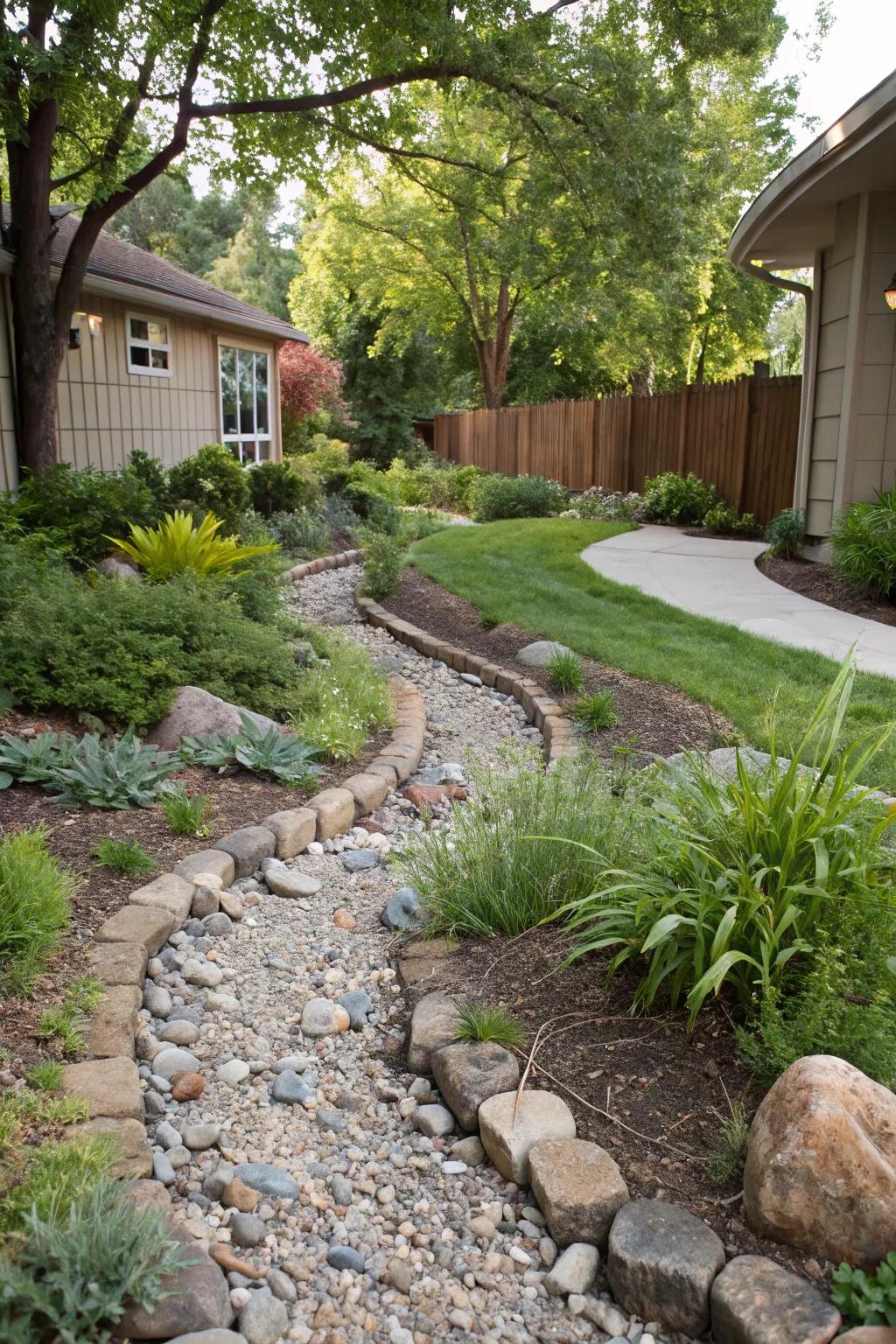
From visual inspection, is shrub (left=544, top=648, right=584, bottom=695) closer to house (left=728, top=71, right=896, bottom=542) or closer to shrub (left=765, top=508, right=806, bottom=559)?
house (left=728, top=71, right=896, bottom=542)

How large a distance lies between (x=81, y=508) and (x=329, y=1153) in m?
6.87

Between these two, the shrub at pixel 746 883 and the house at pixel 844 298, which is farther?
the house at pixel 844 298

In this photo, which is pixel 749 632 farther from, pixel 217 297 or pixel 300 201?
pixel 300 201

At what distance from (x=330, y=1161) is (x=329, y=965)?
0.88 metres

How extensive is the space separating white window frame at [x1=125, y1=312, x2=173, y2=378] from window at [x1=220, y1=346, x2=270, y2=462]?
174 cm

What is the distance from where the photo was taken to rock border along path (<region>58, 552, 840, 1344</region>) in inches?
69.9

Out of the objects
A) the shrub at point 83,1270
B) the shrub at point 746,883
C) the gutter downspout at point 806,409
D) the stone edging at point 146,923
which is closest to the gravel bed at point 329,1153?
the stone edging at point 146,923

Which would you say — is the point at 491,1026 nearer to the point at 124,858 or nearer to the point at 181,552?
the point at 124,858

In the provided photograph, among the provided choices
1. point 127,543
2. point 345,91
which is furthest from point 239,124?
point 127,543

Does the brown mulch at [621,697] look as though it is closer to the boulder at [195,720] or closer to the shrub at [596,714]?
the shrub at [596,714]

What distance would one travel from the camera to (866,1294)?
1.65 meters

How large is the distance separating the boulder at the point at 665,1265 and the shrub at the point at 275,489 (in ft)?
36.6

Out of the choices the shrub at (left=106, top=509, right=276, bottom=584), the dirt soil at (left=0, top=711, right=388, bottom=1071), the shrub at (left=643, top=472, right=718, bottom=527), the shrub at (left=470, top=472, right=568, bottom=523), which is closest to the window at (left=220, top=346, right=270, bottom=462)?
the shrub at (left=470, top=472, right=568, bottom=523)

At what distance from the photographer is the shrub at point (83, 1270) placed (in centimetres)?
157
